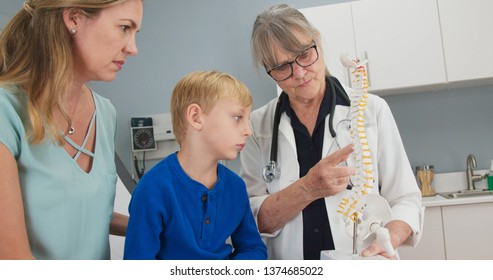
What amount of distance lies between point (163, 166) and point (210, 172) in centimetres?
11

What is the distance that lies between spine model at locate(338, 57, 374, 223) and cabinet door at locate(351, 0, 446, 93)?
1643 mm

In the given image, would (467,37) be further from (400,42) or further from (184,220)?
(184,220)

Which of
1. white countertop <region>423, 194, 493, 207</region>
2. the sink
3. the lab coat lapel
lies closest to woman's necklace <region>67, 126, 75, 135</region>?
the lab coat lapel

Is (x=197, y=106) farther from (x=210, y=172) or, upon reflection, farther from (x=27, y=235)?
(x=27, y=235)

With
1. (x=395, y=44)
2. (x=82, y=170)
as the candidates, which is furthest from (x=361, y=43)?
(x=82, y=170)

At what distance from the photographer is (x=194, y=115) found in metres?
1.00

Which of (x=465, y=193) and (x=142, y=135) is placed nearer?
(x=465, y=193)

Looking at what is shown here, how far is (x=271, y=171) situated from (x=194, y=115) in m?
0.28

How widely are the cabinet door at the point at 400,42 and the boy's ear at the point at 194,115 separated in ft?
5.48

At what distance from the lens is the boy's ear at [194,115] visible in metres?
0.99

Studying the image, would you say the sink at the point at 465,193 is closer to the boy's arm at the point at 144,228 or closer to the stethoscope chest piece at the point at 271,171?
the stethoscope chest piece at the point at 271,171

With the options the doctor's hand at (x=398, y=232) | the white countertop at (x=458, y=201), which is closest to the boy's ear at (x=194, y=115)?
the doctor's hand at (x=398, y=232)

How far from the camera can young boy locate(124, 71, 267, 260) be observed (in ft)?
2.87

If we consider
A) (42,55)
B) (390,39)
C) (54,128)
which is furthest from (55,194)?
(390,39)
